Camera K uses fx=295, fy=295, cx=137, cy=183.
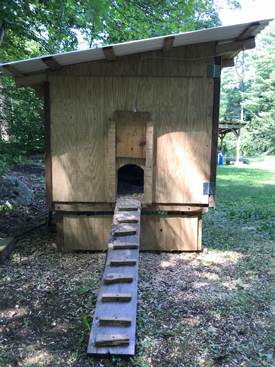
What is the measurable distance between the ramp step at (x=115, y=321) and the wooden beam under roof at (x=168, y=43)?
3037 millimetres

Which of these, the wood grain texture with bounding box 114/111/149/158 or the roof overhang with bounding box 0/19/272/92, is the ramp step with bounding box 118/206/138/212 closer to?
the wood grain texture with bounding box 114/111/149/158

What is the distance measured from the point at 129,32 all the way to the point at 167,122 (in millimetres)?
5655

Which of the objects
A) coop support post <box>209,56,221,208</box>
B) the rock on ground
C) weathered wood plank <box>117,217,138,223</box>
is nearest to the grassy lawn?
weathered wood plank <box>117,217,138,223</box>

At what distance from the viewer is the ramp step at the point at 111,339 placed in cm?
215

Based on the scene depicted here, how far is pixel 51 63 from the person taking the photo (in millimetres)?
3674

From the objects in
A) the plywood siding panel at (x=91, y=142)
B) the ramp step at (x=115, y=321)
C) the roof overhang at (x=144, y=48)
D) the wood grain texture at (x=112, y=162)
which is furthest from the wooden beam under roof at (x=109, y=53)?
the ramp step at (x=115, y=321)

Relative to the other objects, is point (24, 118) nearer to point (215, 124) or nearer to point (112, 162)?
point (112, 162)

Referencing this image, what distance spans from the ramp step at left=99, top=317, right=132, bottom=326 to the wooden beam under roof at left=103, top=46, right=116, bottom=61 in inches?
113

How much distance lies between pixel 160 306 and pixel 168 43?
307 cm

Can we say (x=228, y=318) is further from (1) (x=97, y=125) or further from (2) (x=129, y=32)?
(2) (x=129, y=32)

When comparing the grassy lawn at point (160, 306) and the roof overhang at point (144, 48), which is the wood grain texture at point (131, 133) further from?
the grassy lawn at point (160, 306)

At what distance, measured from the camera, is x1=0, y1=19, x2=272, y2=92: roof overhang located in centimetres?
349

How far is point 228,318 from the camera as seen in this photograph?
279 cm

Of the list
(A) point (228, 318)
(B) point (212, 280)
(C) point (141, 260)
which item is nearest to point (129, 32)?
(C) point (141, 260)
